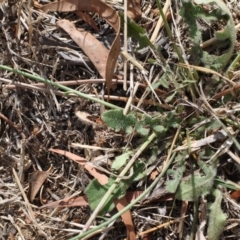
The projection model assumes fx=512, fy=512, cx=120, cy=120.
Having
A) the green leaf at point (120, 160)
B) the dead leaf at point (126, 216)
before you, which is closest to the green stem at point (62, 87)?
the green leaf at point (120, 160)

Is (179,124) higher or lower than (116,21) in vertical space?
lower

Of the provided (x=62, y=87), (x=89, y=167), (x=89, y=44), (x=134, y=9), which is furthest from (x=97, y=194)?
(x=134, y=9)

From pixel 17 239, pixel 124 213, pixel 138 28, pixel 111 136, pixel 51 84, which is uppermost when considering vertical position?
pixel 138 28

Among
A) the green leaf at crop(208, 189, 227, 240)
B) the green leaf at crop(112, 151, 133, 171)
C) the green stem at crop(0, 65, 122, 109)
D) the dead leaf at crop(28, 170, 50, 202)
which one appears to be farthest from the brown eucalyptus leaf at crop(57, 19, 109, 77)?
the green leaf at crop(208, 189, 227, 240)

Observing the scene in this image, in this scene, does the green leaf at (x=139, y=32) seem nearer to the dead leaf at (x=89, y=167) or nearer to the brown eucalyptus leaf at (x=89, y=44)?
the brown eucalyptus leaf at (x=89, y=44)

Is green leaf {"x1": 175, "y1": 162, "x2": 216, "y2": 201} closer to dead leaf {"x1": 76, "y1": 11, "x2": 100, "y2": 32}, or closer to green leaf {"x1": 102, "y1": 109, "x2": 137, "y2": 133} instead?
green leaf {"x1": 102, "y1": 109, "x2": 137, "y2": 133}

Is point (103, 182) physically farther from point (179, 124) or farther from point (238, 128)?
point (238, 128)

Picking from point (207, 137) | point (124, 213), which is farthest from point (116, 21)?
point (124, 213)
